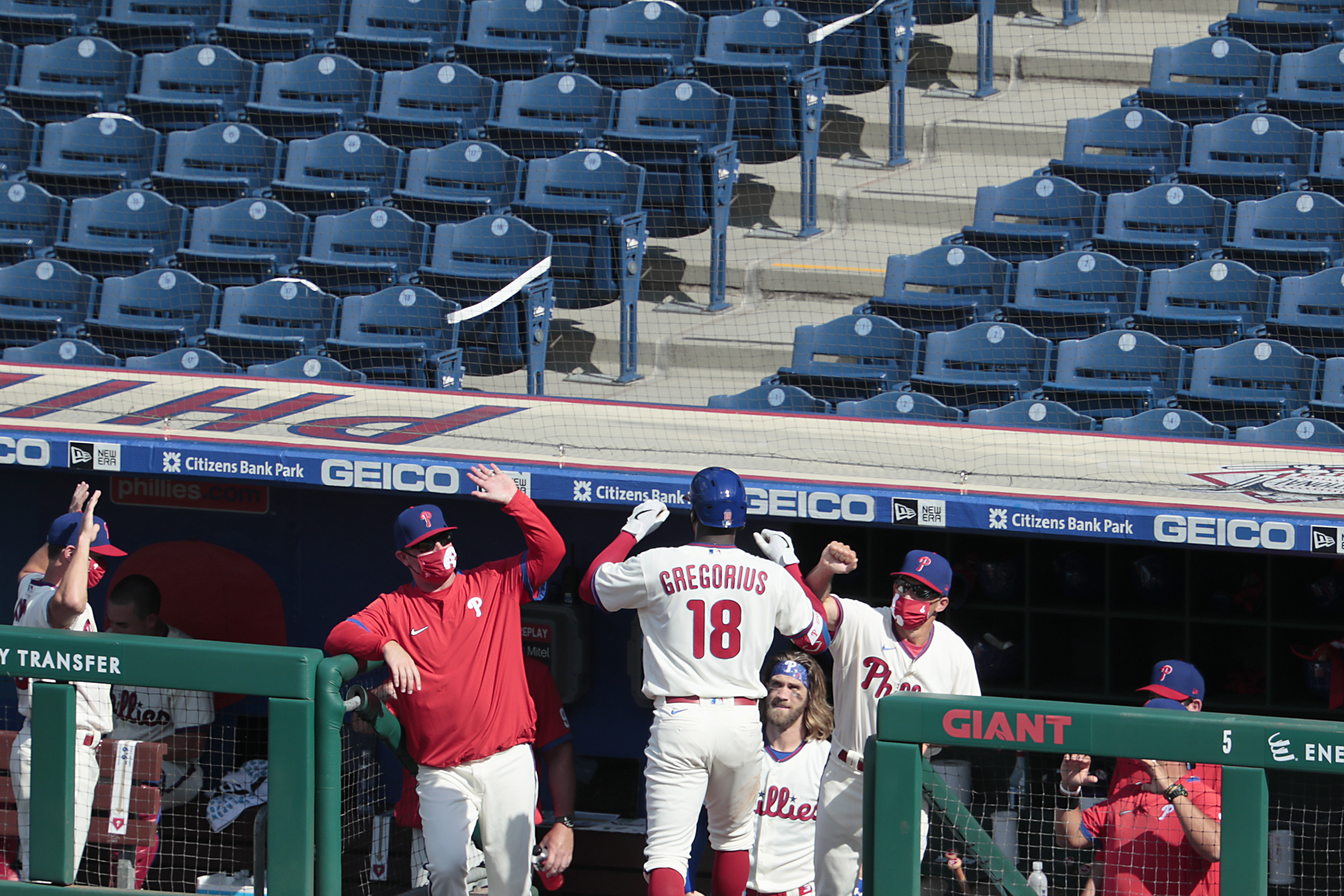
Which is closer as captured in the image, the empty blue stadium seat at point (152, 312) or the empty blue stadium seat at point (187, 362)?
the empty blue stadium seat at point (187, 362)

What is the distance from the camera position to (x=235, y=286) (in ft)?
28.8

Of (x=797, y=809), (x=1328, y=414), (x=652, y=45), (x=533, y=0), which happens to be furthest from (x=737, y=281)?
(x=797, y=809)

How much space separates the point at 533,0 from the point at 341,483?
19.4ft

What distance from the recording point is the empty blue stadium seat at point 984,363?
24.9 ft

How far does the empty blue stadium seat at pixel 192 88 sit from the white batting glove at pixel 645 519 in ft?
22.0

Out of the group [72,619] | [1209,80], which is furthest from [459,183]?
[72,619]

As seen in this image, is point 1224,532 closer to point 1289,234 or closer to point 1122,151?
point 1289,234

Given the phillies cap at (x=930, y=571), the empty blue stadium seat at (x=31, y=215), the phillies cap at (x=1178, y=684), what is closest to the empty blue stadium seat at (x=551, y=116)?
the empty blue stadium seat at (x=31, y=215)

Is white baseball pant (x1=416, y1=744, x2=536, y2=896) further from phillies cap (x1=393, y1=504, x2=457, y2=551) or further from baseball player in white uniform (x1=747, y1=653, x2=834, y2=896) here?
baseball player in white uniform (x1=747, y1=653, x2=834, y2=896)

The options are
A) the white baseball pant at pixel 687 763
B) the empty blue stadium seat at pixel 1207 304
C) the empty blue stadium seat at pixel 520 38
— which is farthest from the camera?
the empty blue stadium seat at pixel 520 38

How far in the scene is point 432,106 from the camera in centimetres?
982

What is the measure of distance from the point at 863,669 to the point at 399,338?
4.54 m

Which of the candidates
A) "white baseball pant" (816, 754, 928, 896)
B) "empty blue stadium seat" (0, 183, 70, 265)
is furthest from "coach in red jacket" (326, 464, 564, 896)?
"empty blue stadium seat" (0, 183, 70, 265)

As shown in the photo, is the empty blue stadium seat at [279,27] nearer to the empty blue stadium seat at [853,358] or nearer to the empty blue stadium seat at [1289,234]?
the empty blue stadium seat at [853,358]
